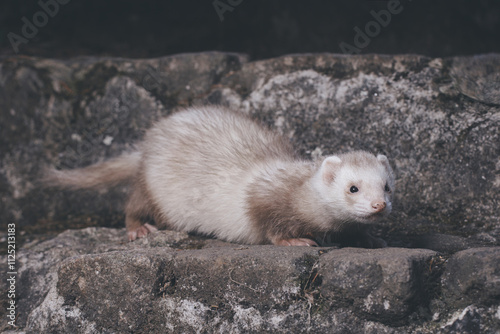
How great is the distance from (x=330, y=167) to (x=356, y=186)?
0.25 meters

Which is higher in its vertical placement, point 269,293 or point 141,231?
point 269,293

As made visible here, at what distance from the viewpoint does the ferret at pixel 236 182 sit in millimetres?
3738

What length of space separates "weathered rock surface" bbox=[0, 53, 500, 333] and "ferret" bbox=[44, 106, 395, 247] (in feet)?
0.85

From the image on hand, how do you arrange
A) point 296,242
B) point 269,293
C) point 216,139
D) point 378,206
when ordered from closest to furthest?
point 269,293, point 378,206, point 296,242, point 216,139

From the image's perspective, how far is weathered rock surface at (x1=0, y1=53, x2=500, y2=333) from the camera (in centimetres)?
306

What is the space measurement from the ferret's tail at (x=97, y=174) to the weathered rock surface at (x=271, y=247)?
1.04ft

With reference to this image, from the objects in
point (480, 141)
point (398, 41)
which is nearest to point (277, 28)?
point (398, 41)

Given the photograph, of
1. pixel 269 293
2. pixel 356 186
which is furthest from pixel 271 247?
pixel 356 186

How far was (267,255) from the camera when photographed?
3271mm

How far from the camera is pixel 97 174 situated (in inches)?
197

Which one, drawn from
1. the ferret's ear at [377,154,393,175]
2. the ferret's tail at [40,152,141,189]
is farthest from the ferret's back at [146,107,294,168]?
the ferret's ear at [377,154,393,175]

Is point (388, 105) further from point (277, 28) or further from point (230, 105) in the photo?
point (277, 28)

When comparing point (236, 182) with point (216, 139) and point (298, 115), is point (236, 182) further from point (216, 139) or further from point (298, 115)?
point (298, 115)

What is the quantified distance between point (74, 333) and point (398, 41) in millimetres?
5745
